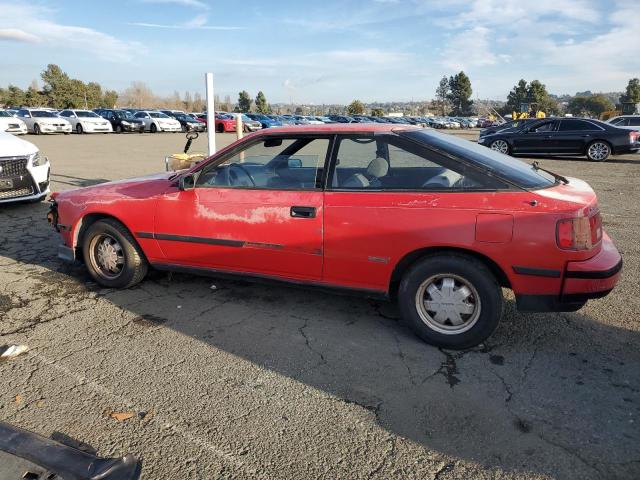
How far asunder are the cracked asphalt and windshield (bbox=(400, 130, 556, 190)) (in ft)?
3.79

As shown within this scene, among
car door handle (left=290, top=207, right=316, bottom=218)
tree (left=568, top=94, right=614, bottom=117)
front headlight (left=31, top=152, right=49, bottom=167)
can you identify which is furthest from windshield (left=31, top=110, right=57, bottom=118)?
tree (left=568, top=94, right=614, bottom=117)

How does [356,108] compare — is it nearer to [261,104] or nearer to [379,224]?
[261,104]

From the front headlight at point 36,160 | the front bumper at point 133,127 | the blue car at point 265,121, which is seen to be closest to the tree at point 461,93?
the blue car at point 265,121

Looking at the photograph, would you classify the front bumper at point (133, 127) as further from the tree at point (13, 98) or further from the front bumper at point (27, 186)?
the tree at point (13, 98)

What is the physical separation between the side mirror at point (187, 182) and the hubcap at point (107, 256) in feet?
3.10

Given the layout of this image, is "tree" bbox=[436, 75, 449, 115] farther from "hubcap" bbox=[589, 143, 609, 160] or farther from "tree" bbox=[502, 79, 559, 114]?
"hubcap" bbox=[589, 143, 609, 160]

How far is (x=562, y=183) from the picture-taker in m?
3.67

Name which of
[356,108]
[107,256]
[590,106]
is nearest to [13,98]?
[356,108]

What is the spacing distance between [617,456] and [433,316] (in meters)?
1.38

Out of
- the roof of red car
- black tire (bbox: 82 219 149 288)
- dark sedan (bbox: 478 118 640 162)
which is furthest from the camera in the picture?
dark sedan (bbox: 478 118 640 162)

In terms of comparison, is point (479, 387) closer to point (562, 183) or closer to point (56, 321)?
point (562, 183)

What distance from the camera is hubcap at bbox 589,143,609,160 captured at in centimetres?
1619

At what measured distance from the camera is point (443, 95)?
9438 cm

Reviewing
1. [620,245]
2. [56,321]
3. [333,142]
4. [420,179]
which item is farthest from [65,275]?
[620,245]
